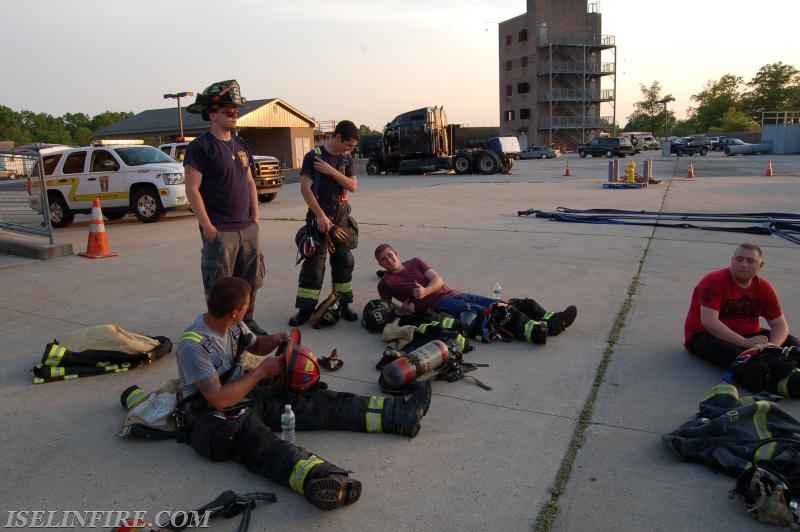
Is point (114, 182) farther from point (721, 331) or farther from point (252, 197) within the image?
point (721, 331)

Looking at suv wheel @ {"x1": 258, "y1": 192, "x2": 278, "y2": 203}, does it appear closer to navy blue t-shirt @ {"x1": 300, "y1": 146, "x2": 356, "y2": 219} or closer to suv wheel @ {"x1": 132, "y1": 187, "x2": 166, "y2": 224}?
suv wheel @ {"x1": 132, "y1": 187, "x2": 166, "y2": 224}

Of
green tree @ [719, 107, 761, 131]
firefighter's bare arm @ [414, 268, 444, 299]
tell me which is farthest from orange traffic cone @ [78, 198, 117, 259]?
green tree @ [719, 107, 761, 131]

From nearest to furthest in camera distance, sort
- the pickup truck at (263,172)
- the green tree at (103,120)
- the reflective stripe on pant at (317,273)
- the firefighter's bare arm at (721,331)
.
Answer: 1. the firefighter's bare arm at (721,331)
2. the reflective stripe on pant at (317,273)
3. the pickup truck at (263,172)
4. the green tree at (103,120)

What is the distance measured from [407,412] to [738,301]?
260 centimetres

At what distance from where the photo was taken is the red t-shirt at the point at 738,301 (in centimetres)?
438

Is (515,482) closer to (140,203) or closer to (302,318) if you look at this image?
(302,318)

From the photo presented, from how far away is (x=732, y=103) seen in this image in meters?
97.8

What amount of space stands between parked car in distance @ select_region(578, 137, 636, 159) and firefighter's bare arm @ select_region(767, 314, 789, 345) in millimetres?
46705

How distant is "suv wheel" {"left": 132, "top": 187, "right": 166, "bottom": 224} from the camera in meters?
13.7

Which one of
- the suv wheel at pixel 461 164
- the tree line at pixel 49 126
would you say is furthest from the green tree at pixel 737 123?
the tree line at pixel 49 126

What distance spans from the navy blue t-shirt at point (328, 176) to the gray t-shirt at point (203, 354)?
2.21 metres

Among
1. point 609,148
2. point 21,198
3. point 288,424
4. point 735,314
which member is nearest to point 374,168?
point 21,198

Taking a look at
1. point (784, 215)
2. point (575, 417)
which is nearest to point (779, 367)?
point (575, 417)

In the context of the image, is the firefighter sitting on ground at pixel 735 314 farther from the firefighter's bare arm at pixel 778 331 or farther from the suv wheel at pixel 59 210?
the suv wheel at pixel 59 210
